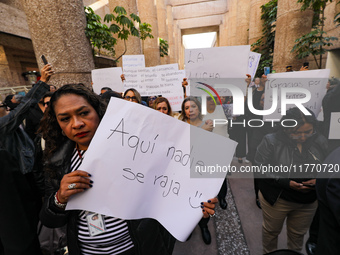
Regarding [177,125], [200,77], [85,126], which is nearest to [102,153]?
[85,126]

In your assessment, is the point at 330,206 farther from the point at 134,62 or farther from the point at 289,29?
the point at 289,29

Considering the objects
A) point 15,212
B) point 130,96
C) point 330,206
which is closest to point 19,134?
point 15,212

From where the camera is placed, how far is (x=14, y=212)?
87cm

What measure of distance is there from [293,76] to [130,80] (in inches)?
106

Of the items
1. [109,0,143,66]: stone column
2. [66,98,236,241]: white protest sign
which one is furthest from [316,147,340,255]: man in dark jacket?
[109,0,143,66]: stone column

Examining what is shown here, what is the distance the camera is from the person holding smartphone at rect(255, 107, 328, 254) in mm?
1433

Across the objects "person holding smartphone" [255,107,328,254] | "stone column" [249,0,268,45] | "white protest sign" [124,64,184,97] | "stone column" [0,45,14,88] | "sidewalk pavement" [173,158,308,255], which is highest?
"stone column" [249,0,268,45]

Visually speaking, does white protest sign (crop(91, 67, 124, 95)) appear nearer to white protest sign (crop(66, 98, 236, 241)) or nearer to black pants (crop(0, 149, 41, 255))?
black pants (crop(0, 149, 41, 255))

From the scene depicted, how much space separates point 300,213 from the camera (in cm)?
158

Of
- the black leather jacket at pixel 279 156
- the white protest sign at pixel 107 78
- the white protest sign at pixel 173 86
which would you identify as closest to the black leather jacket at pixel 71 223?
the black leather jacket at pixel 279 156

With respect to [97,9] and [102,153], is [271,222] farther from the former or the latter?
[97,9]

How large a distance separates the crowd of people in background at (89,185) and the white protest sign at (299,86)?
0.53 feet

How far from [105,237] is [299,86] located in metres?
2.59

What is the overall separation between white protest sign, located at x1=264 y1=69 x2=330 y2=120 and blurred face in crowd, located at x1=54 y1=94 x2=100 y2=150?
2105 millimetres
